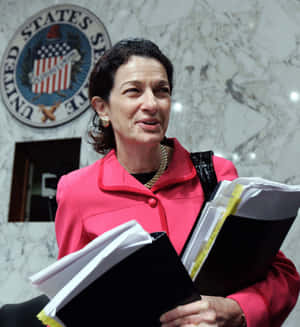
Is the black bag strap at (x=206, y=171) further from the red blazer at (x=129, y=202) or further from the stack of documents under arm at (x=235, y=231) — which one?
the stack of documents under arm at (x=235, y=231)

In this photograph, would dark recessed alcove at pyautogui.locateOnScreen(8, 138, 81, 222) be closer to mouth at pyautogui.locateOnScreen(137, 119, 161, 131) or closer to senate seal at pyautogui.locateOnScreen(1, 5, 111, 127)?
senate seal at pyautogui.locateOnScreen(1, 5, 111, 127)

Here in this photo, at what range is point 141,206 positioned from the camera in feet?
3.68

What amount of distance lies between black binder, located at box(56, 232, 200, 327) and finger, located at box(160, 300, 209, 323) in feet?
0.03

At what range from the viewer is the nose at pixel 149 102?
1152mm

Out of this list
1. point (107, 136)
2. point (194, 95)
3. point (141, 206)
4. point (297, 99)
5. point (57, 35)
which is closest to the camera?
point (141, 206)

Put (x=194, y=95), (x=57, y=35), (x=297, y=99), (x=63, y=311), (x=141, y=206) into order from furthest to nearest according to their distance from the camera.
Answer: (x=57, y=35)
(x=194, y=95)
(x=297, y=99)
(x=141, y=206)
(x=63, y=311)

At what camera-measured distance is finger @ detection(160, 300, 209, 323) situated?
2.42ft

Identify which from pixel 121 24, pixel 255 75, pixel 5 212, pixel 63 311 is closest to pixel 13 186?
pixel 5 212

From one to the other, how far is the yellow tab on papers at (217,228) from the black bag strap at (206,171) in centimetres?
35

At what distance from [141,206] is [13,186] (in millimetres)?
1983

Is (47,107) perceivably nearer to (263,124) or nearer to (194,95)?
(194,95)

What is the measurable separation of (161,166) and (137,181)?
0.12m

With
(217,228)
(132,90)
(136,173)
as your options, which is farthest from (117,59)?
(217,228)

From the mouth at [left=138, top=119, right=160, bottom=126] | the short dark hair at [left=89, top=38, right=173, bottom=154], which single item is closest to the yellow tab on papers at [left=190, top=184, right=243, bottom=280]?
the mouth at [left=138, top=119, right=160, bottom=126]
